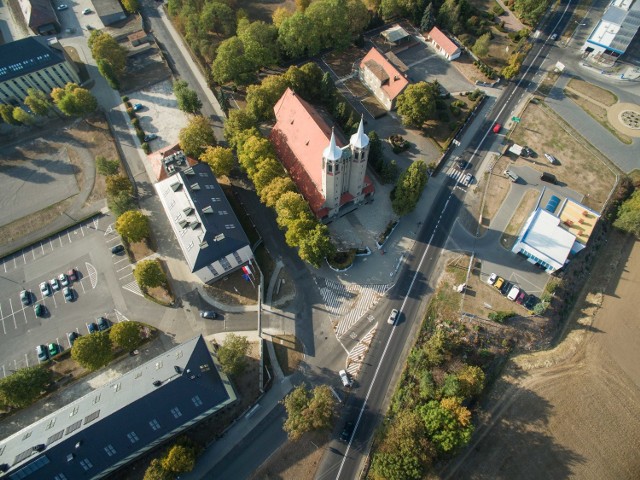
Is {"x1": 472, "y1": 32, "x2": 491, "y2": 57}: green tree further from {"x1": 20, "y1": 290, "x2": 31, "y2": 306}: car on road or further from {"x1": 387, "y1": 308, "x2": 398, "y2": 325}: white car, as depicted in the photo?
{"x1": 20, "y1": 290, "x2": 31, "y2": 306}: car on road

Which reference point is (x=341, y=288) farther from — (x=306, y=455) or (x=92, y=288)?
(x=92, y=288)

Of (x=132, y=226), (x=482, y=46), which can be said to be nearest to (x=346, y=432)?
(x=132, y=226)

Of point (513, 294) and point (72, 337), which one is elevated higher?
point (513, 294)

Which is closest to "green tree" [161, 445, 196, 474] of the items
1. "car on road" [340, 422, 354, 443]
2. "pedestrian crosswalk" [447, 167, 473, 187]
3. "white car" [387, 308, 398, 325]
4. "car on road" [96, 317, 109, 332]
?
"car on road" [340, 422, 354, 443]

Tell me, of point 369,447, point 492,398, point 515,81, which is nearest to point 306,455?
point 369,447

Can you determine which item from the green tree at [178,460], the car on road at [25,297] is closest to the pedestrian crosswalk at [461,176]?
the green tree at [178,460]

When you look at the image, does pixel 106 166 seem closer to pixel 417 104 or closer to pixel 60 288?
pixel 60 288
